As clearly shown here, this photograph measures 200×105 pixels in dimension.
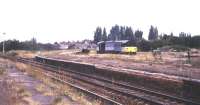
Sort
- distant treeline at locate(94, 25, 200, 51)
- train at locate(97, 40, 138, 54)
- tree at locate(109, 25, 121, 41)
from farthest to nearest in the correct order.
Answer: tree at locate(109, 25, 121, 41)
distant treeline at locate(94, 25, 200, 51)
train at locate(97, 40, 138, 54)

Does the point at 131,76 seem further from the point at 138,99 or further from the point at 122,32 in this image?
the point at 122,32

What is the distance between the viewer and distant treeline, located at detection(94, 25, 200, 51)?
275ft

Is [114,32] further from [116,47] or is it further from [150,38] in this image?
[116,47]

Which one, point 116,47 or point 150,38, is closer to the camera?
point 116,47

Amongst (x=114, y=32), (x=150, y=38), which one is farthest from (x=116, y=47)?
(x=114, y=32)

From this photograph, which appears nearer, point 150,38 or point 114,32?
point 150,38

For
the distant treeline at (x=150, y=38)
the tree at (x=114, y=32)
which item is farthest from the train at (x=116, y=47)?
the tree at (x=114, y=32)

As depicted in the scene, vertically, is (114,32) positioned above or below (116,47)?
above

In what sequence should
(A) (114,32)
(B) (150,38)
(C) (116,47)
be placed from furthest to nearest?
1. (A) (114,32)
2. (B) (150,38)
3. (C) (116,47)

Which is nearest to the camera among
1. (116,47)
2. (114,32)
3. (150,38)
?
(116,47)

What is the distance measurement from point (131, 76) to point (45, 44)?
142485 millimetres

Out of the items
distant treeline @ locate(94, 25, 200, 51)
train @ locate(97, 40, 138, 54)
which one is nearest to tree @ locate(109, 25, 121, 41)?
distant treeline @ locate(94, 25, 200, 51)

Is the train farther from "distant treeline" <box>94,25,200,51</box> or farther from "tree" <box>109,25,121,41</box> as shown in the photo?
"tree" <box>109,25,121,41</box>

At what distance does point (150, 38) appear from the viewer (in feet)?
560
